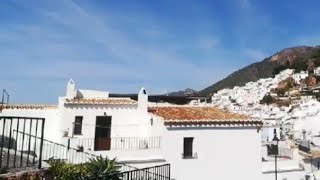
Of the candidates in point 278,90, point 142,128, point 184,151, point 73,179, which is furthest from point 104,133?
point 278,90

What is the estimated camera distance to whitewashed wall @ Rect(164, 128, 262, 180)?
19.5 m

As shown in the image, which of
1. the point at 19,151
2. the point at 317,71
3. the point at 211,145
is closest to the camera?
the point at 19,151

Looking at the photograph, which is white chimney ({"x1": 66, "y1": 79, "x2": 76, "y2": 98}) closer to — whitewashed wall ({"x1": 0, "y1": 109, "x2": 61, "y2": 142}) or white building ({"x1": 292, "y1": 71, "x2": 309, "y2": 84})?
whitewashed wall ({"x1": 0, "y1": 109, "x2": 61, "y2": 142})

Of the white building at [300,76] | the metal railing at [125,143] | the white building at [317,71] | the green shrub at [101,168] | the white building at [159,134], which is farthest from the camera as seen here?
the white building at [300,76]

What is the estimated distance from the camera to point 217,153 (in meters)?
20.4

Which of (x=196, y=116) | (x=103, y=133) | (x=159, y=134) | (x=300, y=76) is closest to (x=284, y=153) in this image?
(x=196, y=116)

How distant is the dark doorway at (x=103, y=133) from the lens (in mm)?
21828

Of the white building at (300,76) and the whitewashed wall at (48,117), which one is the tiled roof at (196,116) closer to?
the whitewashed wall at (48,117)

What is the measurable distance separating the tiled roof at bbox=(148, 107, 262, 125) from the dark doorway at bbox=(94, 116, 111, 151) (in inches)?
107

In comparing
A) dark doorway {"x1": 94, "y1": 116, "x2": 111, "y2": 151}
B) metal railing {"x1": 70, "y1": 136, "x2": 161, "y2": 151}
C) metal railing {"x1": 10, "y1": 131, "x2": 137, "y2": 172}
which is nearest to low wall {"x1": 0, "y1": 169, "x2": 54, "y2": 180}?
metal railing {"x1": 10, "y1": 131, "x2": 137, "y2": 172}

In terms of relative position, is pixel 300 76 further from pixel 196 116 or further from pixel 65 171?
pixel 65 171

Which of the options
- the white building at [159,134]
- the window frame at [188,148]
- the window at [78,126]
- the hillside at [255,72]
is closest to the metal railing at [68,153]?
the white building at [159,134]

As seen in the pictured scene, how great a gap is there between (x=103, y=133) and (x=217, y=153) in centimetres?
681

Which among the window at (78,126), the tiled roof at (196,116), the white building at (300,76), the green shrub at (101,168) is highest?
the white building at (300,76)
